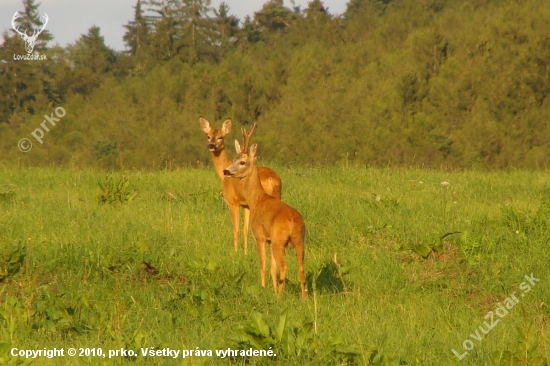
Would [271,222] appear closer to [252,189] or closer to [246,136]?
[252,189]

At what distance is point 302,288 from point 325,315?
21.7 inches

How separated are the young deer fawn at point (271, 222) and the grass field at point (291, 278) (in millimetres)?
285

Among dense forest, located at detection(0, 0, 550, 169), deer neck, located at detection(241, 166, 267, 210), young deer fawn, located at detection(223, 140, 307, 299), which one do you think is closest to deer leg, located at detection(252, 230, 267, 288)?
young deer fawn, located at detection(223, 140, 307, 299)

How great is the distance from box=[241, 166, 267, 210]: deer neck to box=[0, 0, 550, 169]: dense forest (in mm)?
24366

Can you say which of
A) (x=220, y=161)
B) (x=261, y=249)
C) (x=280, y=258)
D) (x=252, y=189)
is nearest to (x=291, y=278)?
(x=261, y=249)

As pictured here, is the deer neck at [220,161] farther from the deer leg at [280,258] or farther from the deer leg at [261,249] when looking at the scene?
the deer leg at [280,258]

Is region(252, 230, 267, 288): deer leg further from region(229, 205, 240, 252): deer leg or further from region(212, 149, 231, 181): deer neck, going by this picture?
region(212, 149, 231, 181): deer neck

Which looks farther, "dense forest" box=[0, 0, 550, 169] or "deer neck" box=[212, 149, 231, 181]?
"dense forest" box=[0, 0, 550, 169]

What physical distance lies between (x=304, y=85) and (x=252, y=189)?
42748 mm

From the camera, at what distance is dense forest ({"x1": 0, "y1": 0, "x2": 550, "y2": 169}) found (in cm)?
3903

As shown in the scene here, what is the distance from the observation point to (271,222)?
693cm

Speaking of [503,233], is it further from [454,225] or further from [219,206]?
[219,206]

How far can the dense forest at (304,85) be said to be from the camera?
128ft

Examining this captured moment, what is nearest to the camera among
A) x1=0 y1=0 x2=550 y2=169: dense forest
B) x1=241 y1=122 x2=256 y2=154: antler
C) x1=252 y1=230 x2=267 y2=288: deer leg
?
x1=252 y1=230 x2=267 y2=288: deer leg
